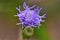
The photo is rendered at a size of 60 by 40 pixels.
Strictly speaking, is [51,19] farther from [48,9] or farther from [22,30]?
[22,30]

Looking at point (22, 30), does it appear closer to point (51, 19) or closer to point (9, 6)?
point (9, 6)

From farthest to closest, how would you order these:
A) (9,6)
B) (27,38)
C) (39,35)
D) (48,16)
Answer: (48,16), (9,6), (39,35), (27,38)

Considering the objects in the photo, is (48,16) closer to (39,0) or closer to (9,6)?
(39,0)

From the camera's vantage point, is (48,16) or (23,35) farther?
(48,16)

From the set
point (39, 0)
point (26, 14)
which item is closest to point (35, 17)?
point (26, 14)

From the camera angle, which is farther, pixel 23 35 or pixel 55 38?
pixel 55 38

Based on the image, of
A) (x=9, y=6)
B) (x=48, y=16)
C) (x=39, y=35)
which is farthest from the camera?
(x=48, y=16)

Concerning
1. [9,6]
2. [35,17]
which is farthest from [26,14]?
[9,6]

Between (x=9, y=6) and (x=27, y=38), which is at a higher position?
(x=9, y=6)
